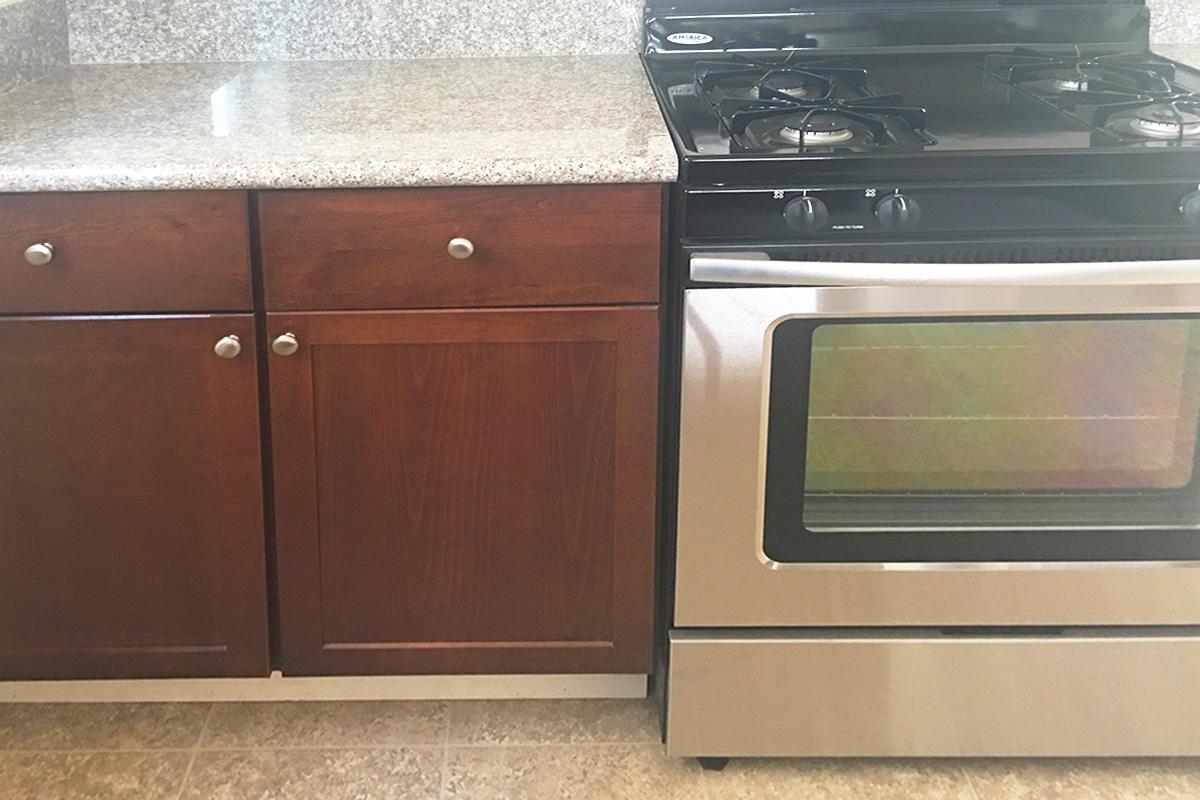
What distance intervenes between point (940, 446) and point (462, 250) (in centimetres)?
64

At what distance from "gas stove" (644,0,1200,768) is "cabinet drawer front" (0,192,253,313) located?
532 millimetres

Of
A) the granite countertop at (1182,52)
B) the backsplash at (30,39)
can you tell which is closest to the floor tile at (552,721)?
the backsplash at (30,39)

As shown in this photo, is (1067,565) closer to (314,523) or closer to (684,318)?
(684,318)

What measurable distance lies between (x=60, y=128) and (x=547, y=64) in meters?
0.77

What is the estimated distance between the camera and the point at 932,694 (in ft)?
5.55

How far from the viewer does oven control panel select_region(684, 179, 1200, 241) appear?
1458mm

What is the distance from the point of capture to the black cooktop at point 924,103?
1.52 metres

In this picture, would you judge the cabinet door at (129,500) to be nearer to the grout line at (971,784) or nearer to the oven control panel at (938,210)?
the oven control panel at (938,210)

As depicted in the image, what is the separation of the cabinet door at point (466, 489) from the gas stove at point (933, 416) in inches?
3.0

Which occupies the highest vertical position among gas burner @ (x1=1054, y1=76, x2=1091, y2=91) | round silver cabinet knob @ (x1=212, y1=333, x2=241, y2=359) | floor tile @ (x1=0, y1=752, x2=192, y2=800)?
gas burner @ (x1=1054, y1=76, x2=1091, y2=91)

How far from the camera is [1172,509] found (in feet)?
5.35

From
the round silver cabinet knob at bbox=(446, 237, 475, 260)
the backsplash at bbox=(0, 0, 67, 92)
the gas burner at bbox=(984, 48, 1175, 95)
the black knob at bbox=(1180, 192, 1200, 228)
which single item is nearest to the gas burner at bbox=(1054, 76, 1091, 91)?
the gas burner at bbox=(984, 48, 1175, 95)

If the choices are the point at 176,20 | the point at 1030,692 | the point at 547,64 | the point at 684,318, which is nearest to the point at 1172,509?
the point at 1030,692

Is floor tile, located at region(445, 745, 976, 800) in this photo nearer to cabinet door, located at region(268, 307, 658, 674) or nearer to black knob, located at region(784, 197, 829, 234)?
cabinet door, located at region(268, 307, 658, 674)
